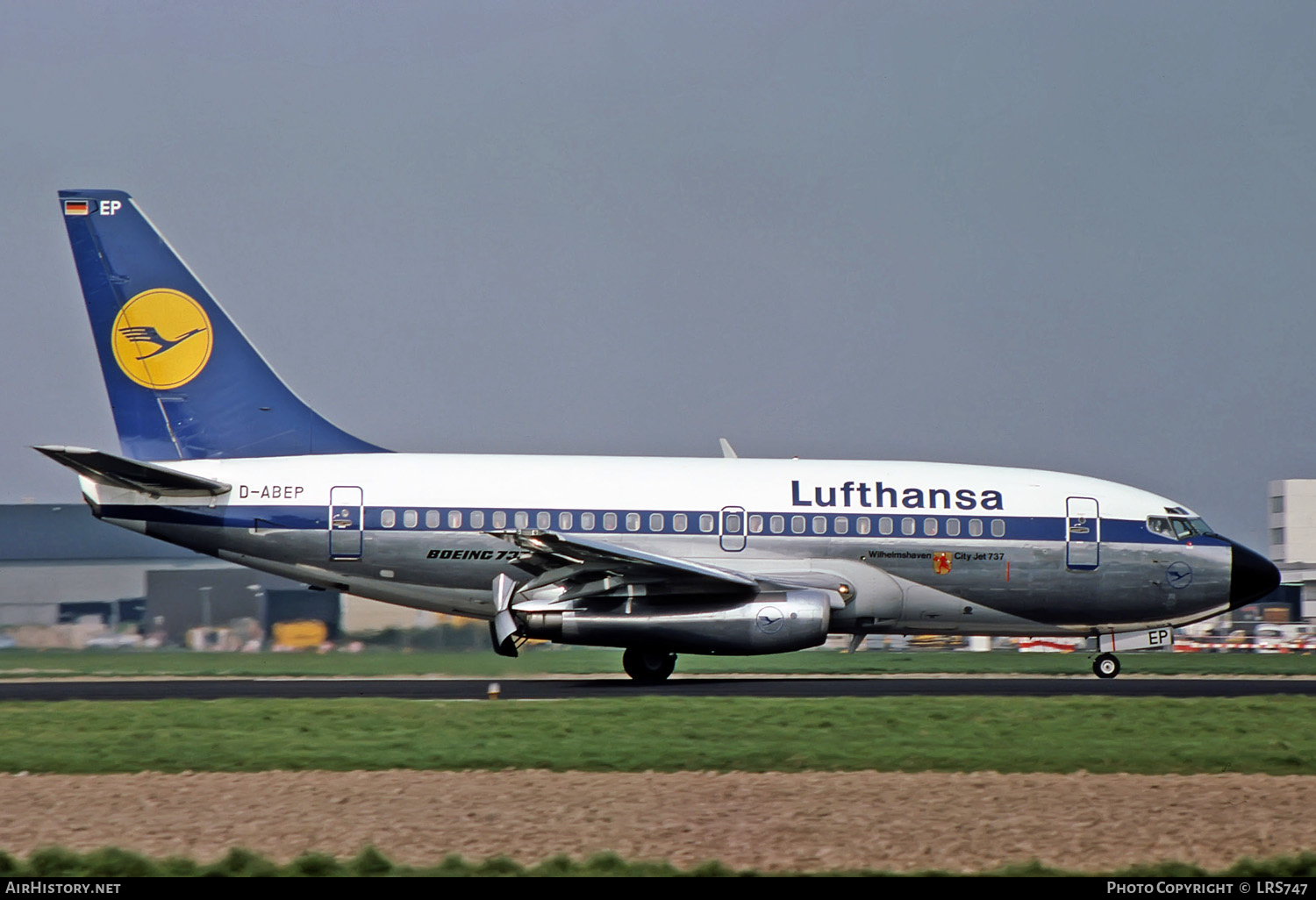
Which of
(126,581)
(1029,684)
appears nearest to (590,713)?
(1029,684)

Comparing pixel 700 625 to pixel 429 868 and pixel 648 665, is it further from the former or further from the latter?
pixel 429 868

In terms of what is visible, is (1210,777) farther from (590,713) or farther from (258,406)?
(258,406)

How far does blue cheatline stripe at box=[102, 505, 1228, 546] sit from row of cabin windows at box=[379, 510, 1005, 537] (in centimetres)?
1

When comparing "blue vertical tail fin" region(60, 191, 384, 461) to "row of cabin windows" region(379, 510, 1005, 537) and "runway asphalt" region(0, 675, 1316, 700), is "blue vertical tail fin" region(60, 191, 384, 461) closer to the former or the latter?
"row of cabin windows" region(379, 510, 1005, 537)

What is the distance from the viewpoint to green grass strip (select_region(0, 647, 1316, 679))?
2705cm

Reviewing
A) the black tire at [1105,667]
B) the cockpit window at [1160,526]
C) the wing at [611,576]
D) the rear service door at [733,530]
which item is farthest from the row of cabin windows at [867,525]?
the black tire at [1105,667]

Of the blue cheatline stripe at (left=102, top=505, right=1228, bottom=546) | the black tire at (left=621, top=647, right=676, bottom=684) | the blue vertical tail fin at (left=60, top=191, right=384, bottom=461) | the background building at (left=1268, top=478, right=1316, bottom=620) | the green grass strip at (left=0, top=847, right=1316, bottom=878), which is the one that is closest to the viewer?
the green grass strip at (left=0, top=847, right=1316, bottom=878)

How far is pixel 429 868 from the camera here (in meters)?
9.57

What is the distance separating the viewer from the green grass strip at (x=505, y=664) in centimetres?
2705

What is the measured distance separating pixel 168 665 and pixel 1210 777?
2126 centimetres

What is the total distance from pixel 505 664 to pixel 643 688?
17.5 feet

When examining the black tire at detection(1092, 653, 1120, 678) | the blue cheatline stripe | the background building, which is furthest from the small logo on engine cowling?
the background building

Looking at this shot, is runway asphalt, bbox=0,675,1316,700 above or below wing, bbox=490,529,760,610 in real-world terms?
below

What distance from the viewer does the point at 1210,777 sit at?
1361 centimetres
